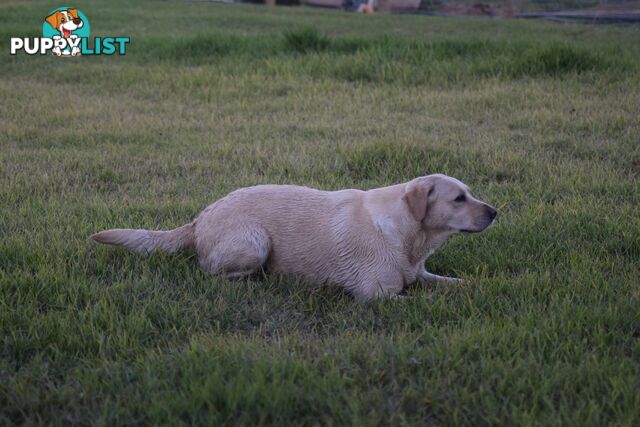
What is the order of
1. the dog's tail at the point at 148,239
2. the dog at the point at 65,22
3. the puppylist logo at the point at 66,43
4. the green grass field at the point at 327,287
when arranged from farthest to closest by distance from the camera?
the dog at the point at 65,22
the puppylist logo at the point at 66,43
the dog's tail at the point at 148,239
the green grass field at the point at 327,287

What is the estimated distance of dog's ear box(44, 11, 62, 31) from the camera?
15766 millimetres

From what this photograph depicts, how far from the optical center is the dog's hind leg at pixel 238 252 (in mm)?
4242

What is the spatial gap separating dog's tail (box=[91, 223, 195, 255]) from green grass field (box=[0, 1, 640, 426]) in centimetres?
8

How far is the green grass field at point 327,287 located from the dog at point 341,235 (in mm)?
132

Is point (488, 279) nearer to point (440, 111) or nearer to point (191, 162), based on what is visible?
point (191, 162)

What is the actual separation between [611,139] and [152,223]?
4763 mm

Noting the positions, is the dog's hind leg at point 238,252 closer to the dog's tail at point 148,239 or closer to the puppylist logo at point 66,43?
the dog's tail at point 148,239

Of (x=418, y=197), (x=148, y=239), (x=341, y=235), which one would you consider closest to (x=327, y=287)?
(x=341, y=235)

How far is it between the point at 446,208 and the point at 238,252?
128 centimetres

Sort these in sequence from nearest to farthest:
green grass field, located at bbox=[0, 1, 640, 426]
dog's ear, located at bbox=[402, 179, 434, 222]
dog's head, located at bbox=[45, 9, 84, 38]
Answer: green grass field, located at bbox=[0, 1, 640, 426] < dog's ear, located at bbox=[402, 179, 434, 222] < dog's head, located at bbox=[45, 9, 84, 38]

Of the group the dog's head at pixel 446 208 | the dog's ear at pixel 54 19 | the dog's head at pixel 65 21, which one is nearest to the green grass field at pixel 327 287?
the dog's head at pixel 446 208

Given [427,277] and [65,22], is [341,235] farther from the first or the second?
[65,22]

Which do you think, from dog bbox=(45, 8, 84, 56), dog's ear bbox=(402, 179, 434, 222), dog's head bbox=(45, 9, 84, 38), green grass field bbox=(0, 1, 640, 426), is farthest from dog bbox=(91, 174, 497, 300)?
dog's head bbox=(45, 9, 84, 38)

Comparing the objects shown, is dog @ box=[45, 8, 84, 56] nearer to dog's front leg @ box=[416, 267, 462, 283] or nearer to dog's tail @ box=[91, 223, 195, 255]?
dog's tail @ box=[91, 223, 195, 255]
